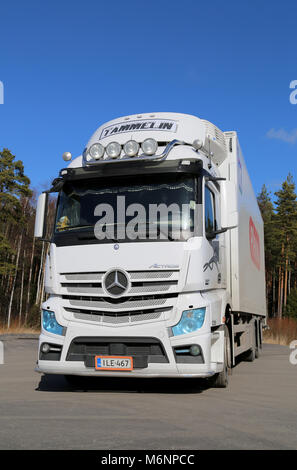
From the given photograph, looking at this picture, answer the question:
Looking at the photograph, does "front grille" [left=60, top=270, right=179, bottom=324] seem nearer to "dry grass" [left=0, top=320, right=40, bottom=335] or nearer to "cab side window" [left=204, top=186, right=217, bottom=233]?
"cab side window" [left=204, top=186, right=217, bottom=233]

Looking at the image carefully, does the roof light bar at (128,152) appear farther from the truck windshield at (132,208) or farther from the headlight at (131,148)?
the truck windshield at (132,208)

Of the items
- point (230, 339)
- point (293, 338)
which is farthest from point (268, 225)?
point (230, 339)

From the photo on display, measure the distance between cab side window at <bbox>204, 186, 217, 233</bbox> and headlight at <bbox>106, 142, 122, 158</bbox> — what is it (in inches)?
51.5

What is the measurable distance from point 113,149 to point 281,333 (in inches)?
745

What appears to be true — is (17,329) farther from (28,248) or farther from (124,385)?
(28,248)

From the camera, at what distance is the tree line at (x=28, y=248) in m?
40.8

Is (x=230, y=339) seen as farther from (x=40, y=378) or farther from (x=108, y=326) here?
(x=40, y=378)

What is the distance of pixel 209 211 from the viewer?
7.57 metres

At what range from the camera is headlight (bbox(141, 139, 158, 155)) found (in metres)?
7.32

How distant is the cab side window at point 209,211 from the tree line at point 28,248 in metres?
20.0

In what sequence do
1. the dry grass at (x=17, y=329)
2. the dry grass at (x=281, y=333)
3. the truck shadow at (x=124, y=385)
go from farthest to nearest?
the dry grass at (x=17, y=329) < the dry grass at (x=281, y=333) < the truck shadow at (x=124, y=385)

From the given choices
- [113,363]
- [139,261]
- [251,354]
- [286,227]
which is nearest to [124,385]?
[113,363]

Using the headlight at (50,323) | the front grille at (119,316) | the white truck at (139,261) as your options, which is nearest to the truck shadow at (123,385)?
the white truck at (139,261)
